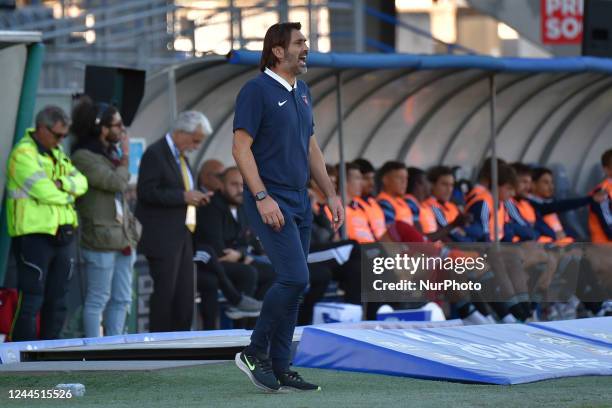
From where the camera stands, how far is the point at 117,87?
10758 mm

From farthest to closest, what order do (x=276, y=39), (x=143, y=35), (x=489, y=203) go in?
(x=143, y=35)
(x=489, y=203)
(x=276, y=39)

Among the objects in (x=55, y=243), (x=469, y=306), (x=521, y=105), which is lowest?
(x=469, y=306)

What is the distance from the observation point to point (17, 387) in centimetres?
714

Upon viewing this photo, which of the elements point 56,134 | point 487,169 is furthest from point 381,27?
point 56,134

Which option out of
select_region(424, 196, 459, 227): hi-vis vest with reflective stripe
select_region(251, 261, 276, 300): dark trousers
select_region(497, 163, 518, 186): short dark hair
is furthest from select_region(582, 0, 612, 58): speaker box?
select_region(251, 261, 276, 300): dark trousers

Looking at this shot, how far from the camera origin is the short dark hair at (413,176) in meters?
13.3

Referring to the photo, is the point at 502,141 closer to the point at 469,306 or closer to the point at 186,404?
the point at 469,306

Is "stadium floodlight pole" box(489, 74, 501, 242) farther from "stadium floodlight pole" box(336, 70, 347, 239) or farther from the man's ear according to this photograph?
the man's ear

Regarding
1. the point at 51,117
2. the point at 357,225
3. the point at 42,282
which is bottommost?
the point at 42,282

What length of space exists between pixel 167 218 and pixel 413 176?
3.48 m

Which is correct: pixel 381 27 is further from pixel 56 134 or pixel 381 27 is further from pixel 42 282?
pixel 42 282

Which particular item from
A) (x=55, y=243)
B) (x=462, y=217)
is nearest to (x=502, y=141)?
(x=462, y=217)

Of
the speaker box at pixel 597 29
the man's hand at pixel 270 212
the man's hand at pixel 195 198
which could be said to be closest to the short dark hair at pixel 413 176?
the speaker box at pixel 597 29

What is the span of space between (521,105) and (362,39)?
313 cm
